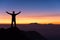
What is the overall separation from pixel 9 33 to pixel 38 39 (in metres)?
6.08

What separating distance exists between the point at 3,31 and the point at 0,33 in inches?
23.6

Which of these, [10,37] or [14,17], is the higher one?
[14,17]

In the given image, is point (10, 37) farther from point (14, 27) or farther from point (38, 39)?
point (38, 39)

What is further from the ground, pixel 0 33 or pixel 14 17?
pixel 14 17

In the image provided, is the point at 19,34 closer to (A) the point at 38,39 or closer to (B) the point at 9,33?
(B) the point at 9,33

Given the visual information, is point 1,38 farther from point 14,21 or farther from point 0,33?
point 14,21

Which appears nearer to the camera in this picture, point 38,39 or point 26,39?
point 26,39

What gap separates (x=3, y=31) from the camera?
2550 centimetres

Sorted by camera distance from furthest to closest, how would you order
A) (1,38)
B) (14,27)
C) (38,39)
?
(38,39), (14,27), (1,38)

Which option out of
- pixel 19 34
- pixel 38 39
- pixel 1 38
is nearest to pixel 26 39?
pixel 19 34

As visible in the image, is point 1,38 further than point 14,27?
No

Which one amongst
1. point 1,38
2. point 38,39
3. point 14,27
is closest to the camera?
point 1,38

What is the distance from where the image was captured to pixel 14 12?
26.8 meters

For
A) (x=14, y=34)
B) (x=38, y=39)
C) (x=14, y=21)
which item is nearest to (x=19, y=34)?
(x=14, y=34)
